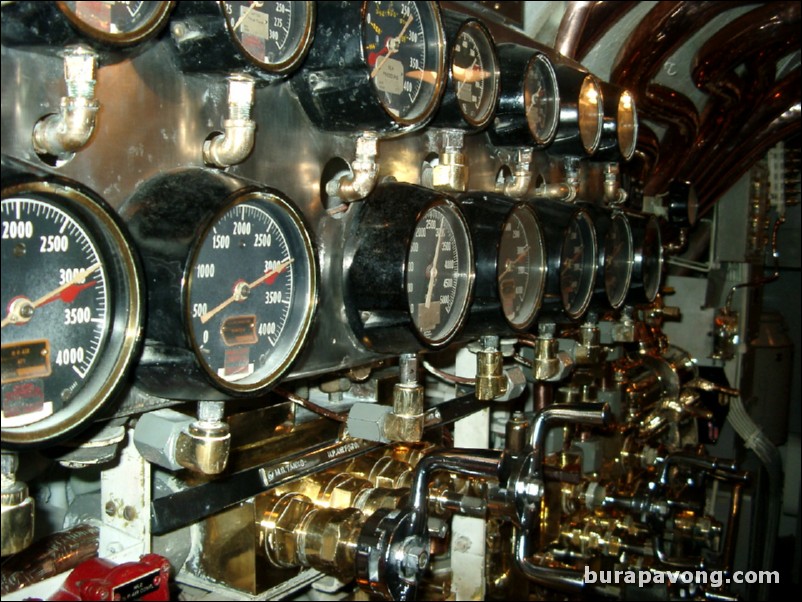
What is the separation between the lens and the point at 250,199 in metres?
1.01

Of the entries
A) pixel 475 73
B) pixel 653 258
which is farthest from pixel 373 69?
pixel 653 258

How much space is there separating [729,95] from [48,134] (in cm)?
284

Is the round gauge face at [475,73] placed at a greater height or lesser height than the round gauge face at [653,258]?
greater

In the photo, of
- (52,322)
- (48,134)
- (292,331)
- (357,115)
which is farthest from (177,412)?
(357,115)

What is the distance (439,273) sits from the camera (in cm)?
147

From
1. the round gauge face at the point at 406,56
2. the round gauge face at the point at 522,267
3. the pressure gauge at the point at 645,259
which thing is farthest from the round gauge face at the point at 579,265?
the round gauge face at the point at 406,56

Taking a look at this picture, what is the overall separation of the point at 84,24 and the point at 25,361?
377mm

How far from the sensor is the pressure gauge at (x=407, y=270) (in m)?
1.29

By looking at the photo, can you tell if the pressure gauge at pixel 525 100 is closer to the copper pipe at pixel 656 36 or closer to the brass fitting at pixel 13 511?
the copper pipe at pixel 656 36

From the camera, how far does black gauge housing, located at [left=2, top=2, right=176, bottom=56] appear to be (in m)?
0.79

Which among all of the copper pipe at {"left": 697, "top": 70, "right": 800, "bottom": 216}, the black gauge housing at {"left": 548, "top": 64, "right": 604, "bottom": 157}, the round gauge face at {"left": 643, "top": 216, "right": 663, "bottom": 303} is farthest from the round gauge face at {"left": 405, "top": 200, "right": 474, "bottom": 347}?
the copper pipe at {"left": 697, "top": 70, "right": 800, "bottom": 216}

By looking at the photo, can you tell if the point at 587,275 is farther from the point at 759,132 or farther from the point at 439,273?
the point at 759,132

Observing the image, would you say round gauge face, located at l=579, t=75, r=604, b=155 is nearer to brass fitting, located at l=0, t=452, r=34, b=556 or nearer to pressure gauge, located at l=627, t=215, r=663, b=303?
pressure gauge, located at l=627, t=215, r=663, b=303

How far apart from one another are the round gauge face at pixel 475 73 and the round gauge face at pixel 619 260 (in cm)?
83
